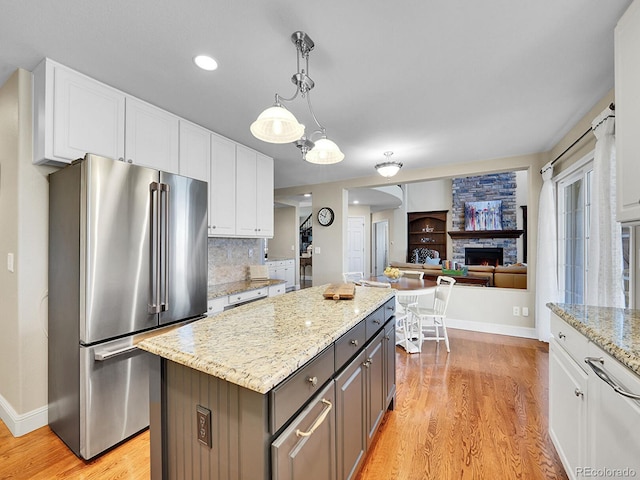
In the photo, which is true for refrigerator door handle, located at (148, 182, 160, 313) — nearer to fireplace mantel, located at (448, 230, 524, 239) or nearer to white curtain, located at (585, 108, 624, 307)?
white curtain, located at (585, 108, 624, 307)

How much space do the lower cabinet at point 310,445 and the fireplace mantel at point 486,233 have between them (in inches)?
322

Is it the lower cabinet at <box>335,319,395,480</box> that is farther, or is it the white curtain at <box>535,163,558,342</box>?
the white curtain at <box>535,163,558,342</box>

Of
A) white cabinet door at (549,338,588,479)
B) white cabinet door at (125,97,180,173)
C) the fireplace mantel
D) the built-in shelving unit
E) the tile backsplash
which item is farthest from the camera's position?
the built-in shelving unit

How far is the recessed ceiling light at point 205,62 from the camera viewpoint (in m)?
1.76

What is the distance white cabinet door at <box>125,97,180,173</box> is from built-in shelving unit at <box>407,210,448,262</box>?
795 cm

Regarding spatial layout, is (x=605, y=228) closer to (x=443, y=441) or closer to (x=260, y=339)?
(x=443, y=441)

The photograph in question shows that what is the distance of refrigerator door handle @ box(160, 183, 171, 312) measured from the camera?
6.33 feet

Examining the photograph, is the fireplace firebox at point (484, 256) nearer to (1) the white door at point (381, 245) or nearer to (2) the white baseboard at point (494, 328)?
(1) the white door at point (381, 245)

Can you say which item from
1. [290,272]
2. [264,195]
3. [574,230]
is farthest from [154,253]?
[290,272]

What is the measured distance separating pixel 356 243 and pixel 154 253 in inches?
272

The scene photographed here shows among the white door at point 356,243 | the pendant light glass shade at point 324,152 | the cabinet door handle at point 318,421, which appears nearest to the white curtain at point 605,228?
the pendant light glass shade at point 324,152

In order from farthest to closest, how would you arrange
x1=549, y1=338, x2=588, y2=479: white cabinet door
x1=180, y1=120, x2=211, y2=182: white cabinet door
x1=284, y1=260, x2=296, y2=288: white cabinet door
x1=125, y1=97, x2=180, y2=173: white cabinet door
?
x1=284, y1=260, x2=296, y2=288: white cabinet door, x1=180, y1=120, x2=211, y2=182: white cabinet door, x1=125, y1=97, x2=180, y2=173: white cabinet door, x1=549, y1=338, x2=588, y2=479: white cabinet door

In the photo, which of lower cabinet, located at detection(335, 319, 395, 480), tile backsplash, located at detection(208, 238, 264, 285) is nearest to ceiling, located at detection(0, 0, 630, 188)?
tile backsplash, located at detection(208, 238, 264, 285)

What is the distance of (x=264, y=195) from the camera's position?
11.9 feet
